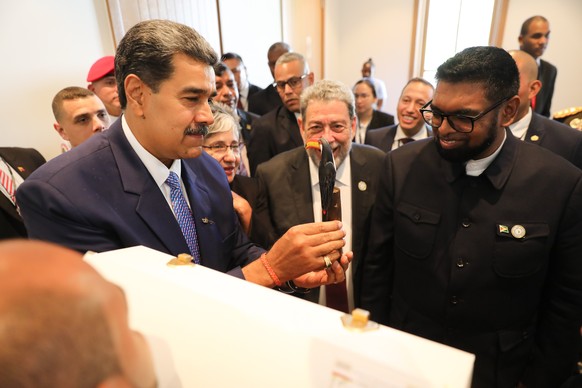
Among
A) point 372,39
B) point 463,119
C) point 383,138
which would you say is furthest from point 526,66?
point 372,39

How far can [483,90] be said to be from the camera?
1291mm

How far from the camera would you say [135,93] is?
1114mm

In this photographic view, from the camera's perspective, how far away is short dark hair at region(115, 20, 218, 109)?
1052 millimetres

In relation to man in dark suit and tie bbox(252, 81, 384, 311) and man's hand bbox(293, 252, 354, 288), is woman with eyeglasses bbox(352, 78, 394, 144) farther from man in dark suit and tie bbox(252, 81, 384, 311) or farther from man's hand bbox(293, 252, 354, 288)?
man's hand bbox(293, 252, 354, 288)

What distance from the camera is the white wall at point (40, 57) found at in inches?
98.6

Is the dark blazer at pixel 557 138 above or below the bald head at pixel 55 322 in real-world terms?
below

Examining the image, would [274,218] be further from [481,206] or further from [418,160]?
[481,206]

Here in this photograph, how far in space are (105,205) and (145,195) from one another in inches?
4.6

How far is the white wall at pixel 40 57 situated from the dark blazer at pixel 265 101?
1728 millimetres

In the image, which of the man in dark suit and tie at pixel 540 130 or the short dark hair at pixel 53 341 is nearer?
the short dark hair at pixel 53 341

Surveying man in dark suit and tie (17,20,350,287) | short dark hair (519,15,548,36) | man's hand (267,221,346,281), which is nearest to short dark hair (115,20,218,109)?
man in dark suit and tie (17,20,350,287)

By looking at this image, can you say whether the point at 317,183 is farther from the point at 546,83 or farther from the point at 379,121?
the point at 546,83

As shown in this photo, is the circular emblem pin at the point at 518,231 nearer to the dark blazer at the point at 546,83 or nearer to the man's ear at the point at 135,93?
the man's ear at the point at 135,93

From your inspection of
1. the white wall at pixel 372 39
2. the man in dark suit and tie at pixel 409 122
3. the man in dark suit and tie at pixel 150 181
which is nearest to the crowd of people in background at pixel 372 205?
the man in dark suit and tie at pixel 150 181
